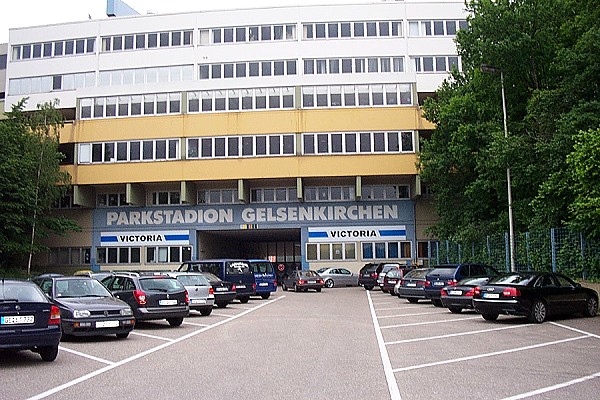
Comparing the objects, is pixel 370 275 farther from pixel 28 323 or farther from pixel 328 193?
pixel 28 323

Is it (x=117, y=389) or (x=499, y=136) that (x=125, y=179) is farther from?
(x=117, y=389)

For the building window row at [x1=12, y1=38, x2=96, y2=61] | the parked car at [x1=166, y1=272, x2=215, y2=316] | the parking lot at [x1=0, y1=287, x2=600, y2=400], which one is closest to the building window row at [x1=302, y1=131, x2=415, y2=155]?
the building window row at [x1=12, y1=38, x2=96, y2=61]

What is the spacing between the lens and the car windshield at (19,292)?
1109 centimetres

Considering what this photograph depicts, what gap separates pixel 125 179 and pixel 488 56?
2633 centimetres

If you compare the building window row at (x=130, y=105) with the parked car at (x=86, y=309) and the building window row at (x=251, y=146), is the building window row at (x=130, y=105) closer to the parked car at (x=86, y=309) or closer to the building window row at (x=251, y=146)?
the building window row at (x=251, y=146)

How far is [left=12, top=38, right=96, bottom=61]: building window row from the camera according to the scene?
1981 inches

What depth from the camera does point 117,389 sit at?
340 inches

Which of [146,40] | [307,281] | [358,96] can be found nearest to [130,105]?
[146,40]

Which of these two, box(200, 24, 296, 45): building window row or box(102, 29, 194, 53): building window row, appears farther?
box(102, 29, 194, 53): building window row

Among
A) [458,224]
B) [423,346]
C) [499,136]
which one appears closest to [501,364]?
[423,346]

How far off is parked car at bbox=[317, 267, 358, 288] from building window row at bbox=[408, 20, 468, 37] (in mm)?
18166

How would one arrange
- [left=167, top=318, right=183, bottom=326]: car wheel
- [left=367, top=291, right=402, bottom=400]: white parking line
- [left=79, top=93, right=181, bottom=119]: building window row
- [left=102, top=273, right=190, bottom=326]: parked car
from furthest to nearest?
[left=79, top=93, right=181, bottom=119]: building window row
[left=167, top=318, right=183, bottom=326]: car wheel
[left=102, top=273, right=190, bottom=326]: parked car
[left=367, top=291, right=402, bottom=400]: white parking line

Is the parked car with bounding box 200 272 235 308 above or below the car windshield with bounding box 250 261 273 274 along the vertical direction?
below

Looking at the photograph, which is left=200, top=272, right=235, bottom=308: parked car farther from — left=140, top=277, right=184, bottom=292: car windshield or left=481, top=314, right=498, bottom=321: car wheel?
left=481, top=314, right=498, bottom=321: car wheel
